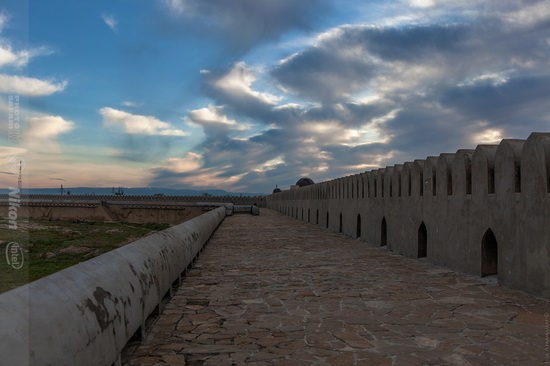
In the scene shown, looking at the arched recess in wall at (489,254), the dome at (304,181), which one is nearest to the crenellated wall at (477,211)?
the arched recess in wall at (489,254)

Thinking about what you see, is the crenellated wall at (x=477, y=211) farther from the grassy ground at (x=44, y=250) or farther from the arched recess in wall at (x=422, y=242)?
the grassy ground at (x=44, y=250)

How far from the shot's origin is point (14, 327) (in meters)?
2.12

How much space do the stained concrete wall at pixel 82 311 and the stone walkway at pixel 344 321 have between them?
0.49 m

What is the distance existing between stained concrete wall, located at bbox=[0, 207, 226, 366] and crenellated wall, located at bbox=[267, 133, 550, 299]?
4.97m

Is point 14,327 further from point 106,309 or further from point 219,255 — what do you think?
point 219,255

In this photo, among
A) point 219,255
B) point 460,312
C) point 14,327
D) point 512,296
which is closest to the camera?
point 14,327

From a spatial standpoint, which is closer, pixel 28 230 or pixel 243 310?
pixel 243 310

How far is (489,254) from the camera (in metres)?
7.31

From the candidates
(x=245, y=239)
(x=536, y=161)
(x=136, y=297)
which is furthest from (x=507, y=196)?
(x=245, y=239)

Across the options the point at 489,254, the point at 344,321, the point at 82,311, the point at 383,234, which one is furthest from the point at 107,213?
the point at 82,311

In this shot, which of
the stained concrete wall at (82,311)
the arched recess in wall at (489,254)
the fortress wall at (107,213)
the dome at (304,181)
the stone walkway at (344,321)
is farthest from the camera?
the dome at (304,181)

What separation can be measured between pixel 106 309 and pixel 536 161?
5659mm

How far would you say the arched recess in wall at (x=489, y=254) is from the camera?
7.23m

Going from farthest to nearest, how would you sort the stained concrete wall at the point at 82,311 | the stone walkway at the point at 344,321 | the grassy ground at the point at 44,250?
the grassy ground at the point at 44,250
the stone walkway at the point at 344,321
the stained concrete wall at the point at 82,311
